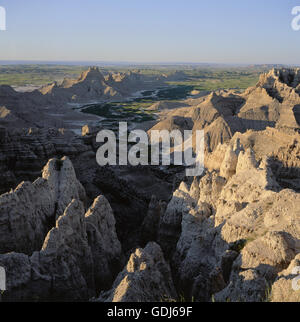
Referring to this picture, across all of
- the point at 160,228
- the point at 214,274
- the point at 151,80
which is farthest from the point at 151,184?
the point at 151,80

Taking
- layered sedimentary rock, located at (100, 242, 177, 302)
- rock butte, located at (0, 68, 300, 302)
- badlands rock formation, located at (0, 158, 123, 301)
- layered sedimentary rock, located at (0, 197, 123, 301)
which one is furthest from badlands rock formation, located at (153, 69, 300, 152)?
layered sedimentary rock, located at (100, 242, 177, 302)

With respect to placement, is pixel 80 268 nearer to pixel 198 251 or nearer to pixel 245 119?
pixel 198 251

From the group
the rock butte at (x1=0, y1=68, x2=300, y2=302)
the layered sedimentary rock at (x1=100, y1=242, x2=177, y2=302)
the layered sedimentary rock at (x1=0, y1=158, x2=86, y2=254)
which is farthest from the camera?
the layered sedimentary rock at (x1=0, y1=158, x2=86, y2=254)

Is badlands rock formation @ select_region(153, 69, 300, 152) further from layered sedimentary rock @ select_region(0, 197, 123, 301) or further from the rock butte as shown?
layered sedimentary rock @ select_region(0, 197, 123, 301)

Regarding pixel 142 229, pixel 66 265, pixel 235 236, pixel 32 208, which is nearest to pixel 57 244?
pixel 66 265

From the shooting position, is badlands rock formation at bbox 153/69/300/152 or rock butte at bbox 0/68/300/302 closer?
rock butte at bbox 0/68/300/302

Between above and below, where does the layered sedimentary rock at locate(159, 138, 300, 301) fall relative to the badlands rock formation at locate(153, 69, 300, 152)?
below

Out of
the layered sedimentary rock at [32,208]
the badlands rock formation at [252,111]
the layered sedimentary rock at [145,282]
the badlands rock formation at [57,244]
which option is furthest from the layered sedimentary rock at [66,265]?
the badlands rock formation at [252,111]

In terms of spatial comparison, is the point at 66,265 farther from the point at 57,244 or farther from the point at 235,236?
the point at 235,236
